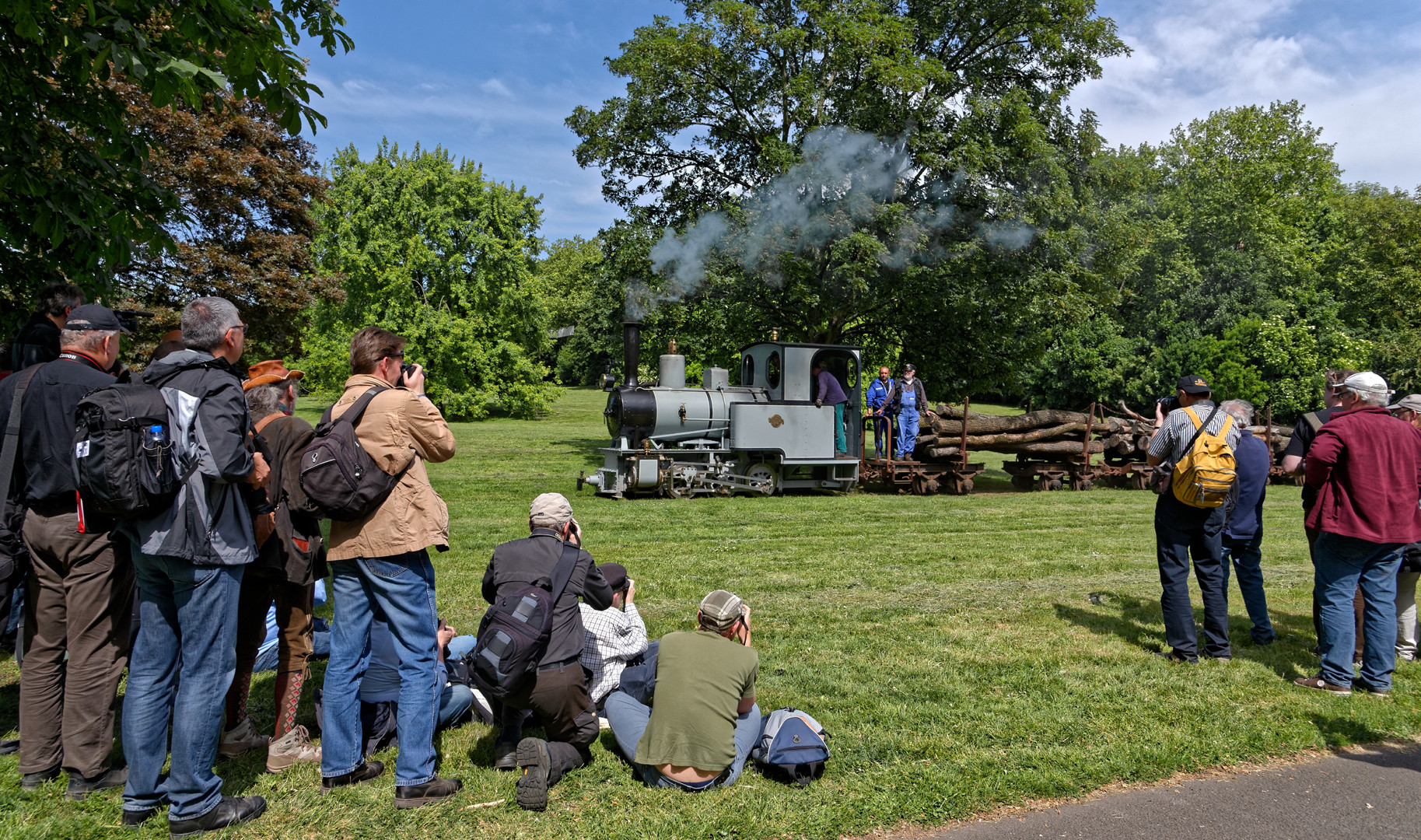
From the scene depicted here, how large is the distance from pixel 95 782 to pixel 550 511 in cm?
231

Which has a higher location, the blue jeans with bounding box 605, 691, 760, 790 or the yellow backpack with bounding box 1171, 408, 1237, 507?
the yellow backpack with bounding box 1171, 408, 1237, 507

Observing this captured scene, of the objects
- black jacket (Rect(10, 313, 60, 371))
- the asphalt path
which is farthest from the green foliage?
the asphalt path

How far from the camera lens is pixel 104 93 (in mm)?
5758

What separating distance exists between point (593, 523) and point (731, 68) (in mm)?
11004

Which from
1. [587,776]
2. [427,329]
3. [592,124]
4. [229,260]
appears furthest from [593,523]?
[427,329]

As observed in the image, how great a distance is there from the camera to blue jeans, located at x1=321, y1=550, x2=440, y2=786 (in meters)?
3.53

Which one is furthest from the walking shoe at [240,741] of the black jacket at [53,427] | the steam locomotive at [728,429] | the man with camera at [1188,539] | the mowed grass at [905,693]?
the steam locomotive at [728,429]

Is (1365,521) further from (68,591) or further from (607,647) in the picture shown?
(68,591)

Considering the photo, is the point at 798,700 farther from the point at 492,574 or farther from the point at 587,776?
the point at 492,574

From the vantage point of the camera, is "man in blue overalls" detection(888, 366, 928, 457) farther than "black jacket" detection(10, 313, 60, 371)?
Yes

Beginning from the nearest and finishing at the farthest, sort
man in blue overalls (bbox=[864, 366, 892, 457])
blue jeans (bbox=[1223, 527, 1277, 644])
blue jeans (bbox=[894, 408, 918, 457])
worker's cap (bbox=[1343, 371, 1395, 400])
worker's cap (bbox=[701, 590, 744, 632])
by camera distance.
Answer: worker's cap (bbox=[701, 590, 744, 632])
worker's cap (bbox=[1343, 371, 1395, 400])
blue jeans (bbox=[1223, 527, 1277, 644])
blue jeans (bbox=[894, 408, 918, 457])
man in blue overalls (bbox=[864, 366, 892, 457])

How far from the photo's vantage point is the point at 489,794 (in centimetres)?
366

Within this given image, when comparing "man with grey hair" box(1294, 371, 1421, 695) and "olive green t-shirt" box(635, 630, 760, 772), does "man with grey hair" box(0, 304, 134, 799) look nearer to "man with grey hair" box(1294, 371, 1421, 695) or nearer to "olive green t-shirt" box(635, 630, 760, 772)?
"olive green t-shirt" box(635, 630, 760, 772)

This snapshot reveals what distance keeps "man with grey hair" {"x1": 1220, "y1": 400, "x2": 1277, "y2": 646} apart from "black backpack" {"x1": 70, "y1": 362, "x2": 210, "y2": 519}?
641cm
